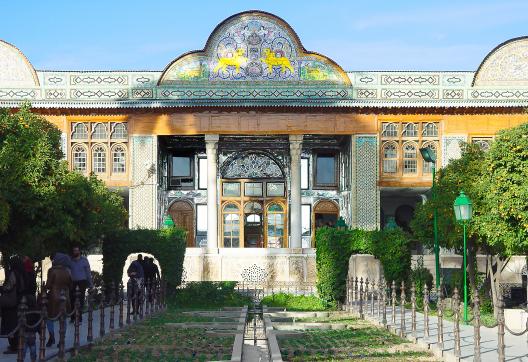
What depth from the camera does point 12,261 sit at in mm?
12797

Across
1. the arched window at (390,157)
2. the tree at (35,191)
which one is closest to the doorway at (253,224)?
the arched window at (390,157)

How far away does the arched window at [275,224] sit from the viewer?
132 ft

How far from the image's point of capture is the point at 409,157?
Result: 122ft

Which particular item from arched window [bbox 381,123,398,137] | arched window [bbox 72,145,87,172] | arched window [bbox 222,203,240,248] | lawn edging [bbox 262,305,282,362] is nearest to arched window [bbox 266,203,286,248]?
arched window [bbox 222,203,240,248]

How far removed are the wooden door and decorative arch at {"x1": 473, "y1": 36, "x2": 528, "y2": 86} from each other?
13.8 m

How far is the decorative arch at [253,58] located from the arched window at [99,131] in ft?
10.4

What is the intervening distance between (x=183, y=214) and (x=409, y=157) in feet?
34.7

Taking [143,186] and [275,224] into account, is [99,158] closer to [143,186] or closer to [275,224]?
[143,186]

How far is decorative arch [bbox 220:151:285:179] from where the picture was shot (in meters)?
41.0

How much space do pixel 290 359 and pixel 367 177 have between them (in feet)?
80.4

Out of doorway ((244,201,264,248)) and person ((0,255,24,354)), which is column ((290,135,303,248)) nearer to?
doorway ((244,201,264,248))

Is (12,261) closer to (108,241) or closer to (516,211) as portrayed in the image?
(516,211)

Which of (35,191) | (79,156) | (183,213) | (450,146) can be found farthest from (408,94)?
(35,191)

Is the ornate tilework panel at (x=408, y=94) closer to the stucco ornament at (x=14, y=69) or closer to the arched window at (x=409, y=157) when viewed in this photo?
the arched window at (x=409, y=157)
